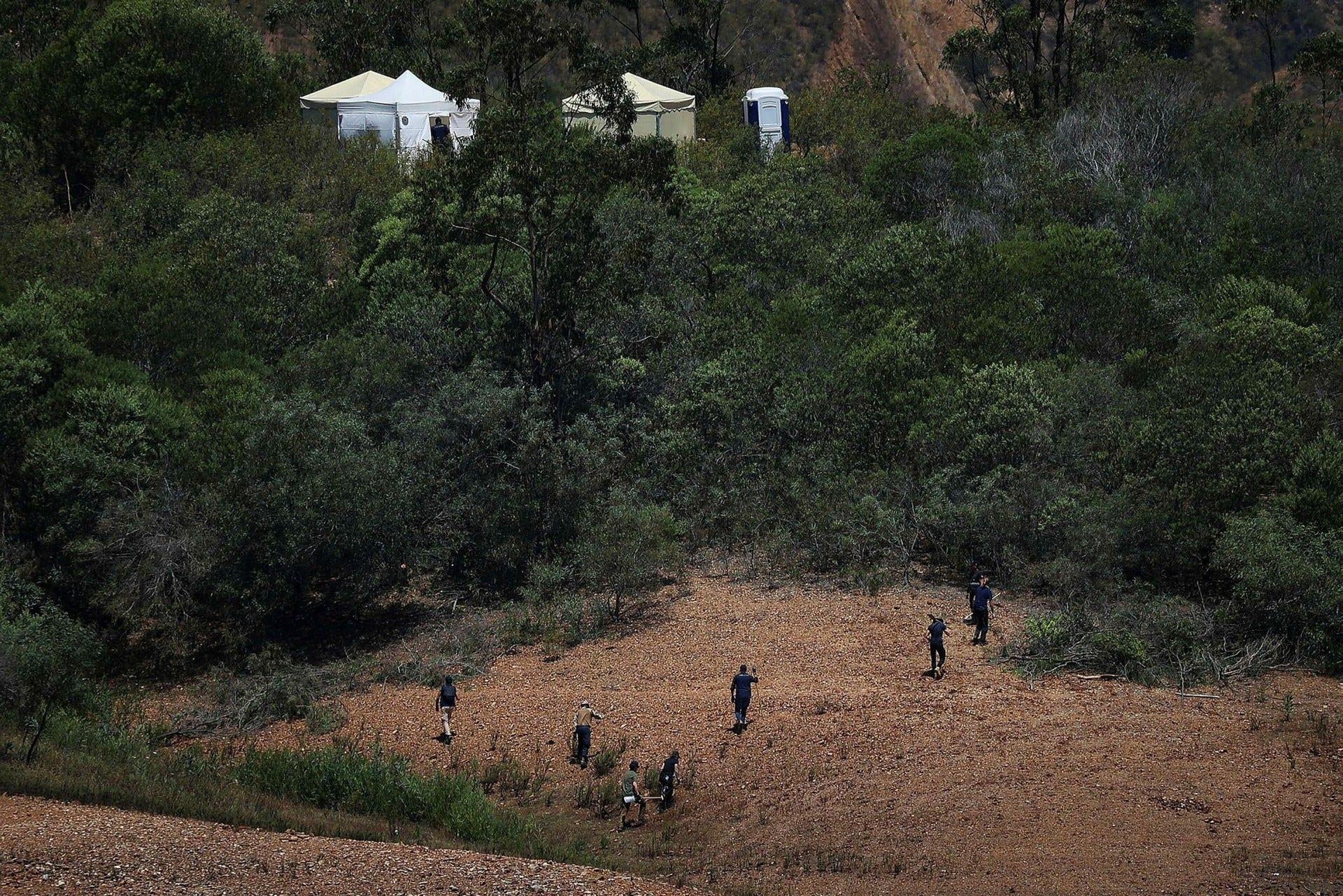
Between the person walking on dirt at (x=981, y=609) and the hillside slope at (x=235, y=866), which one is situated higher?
the person walking on dirt at (x=981, y=609)

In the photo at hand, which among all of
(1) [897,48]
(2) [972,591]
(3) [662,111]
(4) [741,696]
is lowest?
(4) [741,696]

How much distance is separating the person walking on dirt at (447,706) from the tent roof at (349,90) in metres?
32.8

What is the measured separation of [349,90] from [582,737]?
35747mm

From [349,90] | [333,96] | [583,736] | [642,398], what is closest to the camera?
[583,736]

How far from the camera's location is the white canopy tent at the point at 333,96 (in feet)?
159

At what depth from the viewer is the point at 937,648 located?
19.9m

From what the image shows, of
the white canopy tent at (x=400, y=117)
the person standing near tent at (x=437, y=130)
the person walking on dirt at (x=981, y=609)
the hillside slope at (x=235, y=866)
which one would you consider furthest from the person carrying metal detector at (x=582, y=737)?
the white canopy tent at (x=400, y=117)

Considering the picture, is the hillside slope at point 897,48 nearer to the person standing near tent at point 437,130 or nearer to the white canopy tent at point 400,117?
the white canopy tent at point 400,117

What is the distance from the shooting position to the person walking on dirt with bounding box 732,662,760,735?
61.8 feet

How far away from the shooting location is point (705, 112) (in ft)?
169

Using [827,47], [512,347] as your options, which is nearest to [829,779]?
[512,347]

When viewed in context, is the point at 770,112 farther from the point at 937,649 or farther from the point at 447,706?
the point at 447,706

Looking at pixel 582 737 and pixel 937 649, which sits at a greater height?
pixel 937 649

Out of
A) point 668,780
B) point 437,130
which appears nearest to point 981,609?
point 668,780
